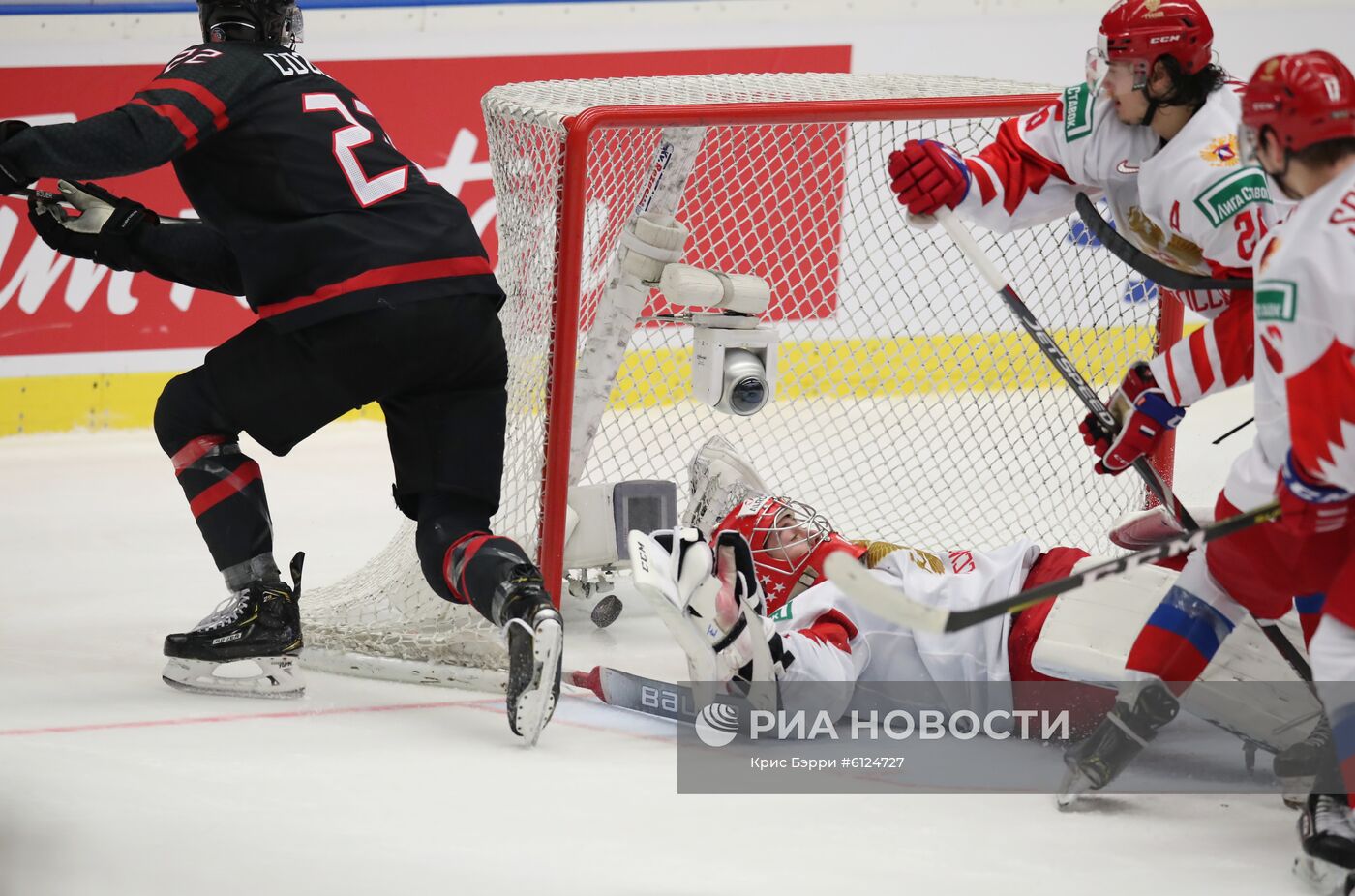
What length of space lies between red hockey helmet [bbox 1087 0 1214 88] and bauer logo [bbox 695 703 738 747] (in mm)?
1048

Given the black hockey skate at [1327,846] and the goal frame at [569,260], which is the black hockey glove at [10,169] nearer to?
the goal frame at [569,260]

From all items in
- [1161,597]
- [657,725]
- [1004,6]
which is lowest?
[657,725]

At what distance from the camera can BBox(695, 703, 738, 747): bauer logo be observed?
2.47 meters

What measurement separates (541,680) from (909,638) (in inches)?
22.0

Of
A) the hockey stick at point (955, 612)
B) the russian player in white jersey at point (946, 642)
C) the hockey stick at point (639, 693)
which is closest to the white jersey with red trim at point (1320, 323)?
the hockey stick at point (955, 612)

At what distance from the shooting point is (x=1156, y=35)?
92.9 inches

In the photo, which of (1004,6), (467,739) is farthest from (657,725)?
(1004,6)

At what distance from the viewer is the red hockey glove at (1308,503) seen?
1871 mm

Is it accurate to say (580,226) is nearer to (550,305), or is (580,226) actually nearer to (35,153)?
(550,305)

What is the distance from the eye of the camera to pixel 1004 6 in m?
5.48

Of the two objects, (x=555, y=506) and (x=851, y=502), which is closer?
(x=555, y=506)

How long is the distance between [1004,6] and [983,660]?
3.48 metres

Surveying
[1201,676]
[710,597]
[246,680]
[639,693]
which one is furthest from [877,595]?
[246,680]

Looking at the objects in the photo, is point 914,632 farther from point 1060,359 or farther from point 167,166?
point 167,166
